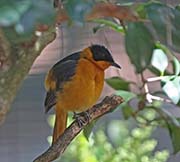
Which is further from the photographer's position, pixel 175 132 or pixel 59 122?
pixel 59 122

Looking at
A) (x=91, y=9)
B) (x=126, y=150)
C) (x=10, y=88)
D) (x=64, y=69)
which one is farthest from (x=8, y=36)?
(x=126, y=150)

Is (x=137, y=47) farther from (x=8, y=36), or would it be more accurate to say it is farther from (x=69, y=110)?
(x=69, y=110)

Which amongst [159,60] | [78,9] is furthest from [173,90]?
[78,9]

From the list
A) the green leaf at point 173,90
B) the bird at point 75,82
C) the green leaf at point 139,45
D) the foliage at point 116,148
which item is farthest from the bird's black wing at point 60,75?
the green leaf at point 139,45

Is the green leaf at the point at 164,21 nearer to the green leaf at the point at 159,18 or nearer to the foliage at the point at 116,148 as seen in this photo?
the green leaf at the point at 159,18

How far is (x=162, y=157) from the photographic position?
1353 millimetres

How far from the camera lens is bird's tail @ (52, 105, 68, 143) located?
1040 millimetres

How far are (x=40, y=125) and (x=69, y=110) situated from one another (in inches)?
27.9

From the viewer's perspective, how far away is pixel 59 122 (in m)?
1.05

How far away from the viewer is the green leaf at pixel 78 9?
0.36 metres

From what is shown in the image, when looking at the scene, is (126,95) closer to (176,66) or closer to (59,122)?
(176,66)

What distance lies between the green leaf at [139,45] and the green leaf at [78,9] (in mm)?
88

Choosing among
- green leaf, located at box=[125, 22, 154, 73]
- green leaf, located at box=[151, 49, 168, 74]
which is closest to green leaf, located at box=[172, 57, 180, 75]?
green leaf, located at box=[151, 49, 168, 74]

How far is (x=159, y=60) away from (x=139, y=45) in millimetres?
250
